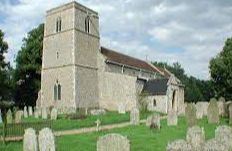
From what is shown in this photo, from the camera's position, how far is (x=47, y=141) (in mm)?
14430

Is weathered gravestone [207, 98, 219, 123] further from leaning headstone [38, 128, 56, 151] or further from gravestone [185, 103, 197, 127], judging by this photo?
leaning headstone [38, 128, 56, 151]

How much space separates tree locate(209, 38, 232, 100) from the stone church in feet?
17.3

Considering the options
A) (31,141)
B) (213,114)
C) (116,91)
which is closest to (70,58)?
(116,91)

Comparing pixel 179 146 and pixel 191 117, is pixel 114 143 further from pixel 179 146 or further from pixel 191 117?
pixel 191 117

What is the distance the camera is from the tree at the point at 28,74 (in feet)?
186

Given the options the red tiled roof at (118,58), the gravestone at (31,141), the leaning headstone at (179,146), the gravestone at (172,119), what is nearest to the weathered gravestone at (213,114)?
the gravestone at (172,119)

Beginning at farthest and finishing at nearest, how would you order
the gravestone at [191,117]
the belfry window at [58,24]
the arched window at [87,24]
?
the arched window at [87,24] < the belfry window at [58,24] < the gravestone at [191,117]

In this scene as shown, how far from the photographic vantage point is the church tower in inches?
1810

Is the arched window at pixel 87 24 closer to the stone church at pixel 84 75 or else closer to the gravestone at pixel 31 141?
the stone church at pixel 84 75

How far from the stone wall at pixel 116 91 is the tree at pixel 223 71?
9340 mm

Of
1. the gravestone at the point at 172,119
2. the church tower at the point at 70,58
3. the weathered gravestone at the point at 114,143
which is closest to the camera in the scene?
the weathered gravestone at the point at 114,143

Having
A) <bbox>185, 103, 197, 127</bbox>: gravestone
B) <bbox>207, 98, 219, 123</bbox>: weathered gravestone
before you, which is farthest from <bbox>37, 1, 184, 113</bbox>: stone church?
<bbox>185, 103, 197, 127</bbox>: gravestone

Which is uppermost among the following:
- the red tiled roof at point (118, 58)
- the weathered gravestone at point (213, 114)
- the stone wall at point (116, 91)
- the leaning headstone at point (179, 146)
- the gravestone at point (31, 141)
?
the red tiled roof at point (118, 58)

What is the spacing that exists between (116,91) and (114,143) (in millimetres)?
38133
